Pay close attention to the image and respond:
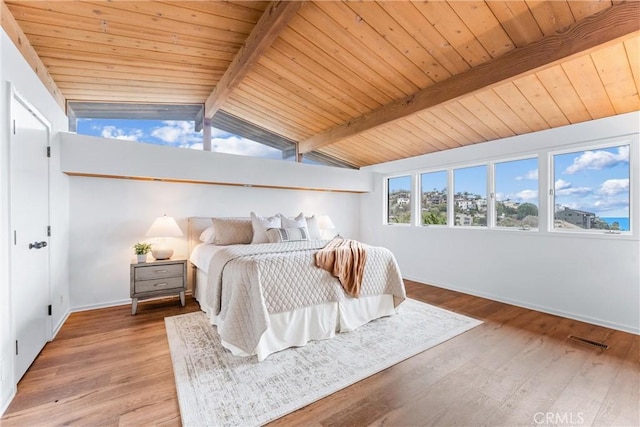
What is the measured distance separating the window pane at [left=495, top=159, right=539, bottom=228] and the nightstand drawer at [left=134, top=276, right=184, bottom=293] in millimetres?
4472

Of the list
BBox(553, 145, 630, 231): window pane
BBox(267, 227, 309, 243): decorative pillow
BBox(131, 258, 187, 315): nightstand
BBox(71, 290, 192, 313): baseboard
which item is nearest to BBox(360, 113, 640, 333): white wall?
BBox(553, 145, 630, 231): window pane

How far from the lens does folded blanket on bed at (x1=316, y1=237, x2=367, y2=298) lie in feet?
8.87

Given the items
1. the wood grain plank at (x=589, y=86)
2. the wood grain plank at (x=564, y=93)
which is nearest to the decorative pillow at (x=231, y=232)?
the wood grain plank at (x=564, y=93)

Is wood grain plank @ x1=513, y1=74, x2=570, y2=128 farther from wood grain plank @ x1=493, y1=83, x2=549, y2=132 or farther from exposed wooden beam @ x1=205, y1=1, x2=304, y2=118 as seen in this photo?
exposed wooden beam @ x1=205, y1=1, x2=304, y2=118

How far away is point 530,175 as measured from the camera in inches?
145

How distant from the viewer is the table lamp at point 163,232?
346cm

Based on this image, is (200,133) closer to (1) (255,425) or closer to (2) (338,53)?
(2) (338,53)

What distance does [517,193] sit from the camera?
3820mm

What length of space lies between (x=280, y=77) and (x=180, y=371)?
3.14 meters

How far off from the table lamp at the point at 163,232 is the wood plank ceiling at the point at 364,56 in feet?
5.43

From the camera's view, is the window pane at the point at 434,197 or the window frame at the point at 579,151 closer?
the window frame at the point at 579,151

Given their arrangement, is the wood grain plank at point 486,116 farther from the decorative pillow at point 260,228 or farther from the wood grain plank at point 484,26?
the decorative pillow at point 260,228

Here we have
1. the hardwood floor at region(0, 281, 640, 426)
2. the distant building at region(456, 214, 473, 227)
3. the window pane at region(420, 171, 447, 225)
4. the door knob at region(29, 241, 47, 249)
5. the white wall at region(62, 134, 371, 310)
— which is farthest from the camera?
the window pane at region(420, 171, 447, 225)

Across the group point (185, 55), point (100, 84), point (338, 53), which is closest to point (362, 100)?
point (338, 53)
